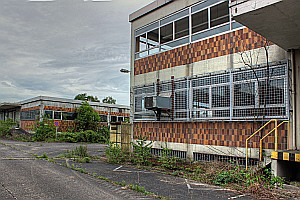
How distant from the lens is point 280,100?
899 centimetres

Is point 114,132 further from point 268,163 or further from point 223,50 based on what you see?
point 268,163

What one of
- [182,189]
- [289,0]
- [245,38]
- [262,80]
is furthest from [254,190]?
[245,38]

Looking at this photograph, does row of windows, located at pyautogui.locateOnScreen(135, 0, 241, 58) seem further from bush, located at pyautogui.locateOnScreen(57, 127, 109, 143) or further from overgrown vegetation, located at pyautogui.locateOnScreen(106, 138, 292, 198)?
bush, located at pyautogui.locateOnScreen(57, 127, 109, 143)

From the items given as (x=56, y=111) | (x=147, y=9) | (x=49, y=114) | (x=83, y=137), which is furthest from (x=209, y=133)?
(x=56, y=111)

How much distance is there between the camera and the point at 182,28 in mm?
13508

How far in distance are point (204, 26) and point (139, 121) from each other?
17.8ft

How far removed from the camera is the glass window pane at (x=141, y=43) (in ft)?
48.6

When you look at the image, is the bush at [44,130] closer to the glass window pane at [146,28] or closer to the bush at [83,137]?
the bush at [83,137]

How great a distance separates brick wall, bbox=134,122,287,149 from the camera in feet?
30.6

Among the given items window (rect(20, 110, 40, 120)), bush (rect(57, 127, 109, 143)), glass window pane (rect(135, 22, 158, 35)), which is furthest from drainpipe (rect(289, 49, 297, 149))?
window (rect(20, 110, 40, 120))

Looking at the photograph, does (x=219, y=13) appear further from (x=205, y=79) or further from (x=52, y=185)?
(x=52, y=185)

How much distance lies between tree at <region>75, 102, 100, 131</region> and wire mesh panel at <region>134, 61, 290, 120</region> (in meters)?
20.5

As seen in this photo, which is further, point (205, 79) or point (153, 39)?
point (153, 39)

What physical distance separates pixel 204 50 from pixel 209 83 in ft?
4.53
